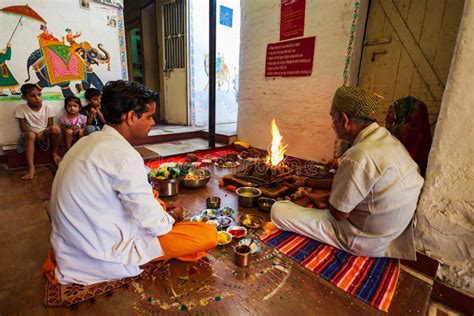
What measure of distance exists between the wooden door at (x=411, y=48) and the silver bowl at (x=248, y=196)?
2.44 meters

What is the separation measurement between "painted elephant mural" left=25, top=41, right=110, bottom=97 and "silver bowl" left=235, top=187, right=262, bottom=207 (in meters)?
3.86

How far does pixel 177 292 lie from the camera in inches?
70.7

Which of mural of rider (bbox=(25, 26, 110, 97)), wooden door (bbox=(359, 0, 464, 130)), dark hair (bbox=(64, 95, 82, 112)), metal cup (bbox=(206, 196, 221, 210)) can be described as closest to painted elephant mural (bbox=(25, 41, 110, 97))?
mural of rider (bbox=(25, 26, 110, 97))

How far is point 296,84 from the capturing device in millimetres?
4895

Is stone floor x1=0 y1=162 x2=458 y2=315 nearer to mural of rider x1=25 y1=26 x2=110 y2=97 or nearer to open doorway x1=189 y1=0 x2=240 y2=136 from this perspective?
mural of rider x1=25 y1=26 x2=110 y2=97

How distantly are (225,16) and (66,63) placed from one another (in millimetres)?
4343

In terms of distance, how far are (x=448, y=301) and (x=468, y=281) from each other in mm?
249

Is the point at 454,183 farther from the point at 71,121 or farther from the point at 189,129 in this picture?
the point at 189,129

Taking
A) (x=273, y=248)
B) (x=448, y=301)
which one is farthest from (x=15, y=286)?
(x=448, y=301)

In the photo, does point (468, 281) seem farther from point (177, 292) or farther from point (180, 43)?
point (180, 43)

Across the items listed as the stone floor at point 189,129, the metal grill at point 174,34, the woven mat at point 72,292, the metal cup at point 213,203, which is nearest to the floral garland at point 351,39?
the metal cup at point 213,203

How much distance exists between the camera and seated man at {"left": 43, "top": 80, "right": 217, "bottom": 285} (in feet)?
Result: 4.91

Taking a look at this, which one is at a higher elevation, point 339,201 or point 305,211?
point 339,201

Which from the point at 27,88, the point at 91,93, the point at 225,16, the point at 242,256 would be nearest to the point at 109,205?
the point at 242,256
